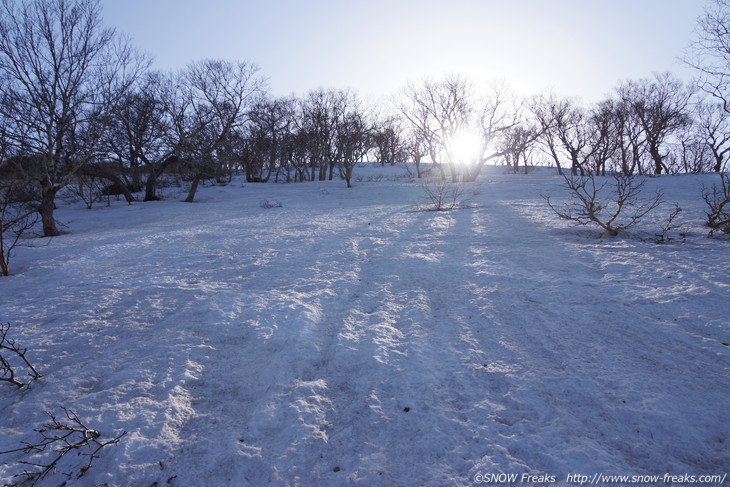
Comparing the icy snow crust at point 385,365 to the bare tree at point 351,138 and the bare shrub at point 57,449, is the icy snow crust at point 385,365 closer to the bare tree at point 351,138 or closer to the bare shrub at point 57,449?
the bare shrub at point 57,449

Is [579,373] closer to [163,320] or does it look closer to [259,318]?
[259,318]

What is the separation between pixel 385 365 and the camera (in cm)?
263

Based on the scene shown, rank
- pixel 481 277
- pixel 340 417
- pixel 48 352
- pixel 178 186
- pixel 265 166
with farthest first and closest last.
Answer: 1. pixel 265 166
2. pixel 178 186
3. pixel 481 277
4. pixel 48 352
5. pixel 340 417

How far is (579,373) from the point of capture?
2.40 metres

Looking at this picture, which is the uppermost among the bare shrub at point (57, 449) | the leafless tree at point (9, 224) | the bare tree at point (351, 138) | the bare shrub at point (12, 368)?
the bare tree at point (351, 138)

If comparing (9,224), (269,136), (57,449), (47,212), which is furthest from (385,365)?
(269,136)

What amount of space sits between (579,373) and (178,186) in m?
33.5

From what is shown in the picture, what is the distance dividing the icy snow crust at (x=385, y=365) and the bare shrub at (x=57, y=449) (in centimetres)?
5

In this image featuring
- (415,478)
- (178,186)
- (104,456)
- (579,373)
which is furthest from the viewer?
(178,186)

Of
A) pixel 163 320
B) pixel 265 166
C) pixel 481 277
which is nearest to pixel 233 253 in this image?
pixel 163 320

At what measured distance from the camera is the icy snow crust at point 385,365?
70.6 inches

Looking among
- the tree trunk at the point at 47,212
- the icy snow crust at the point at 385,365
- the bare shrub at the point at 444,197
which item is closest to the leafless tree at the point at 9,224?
the tree trunk at the point at 47,212

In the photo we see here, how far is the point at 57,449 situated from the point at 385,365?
2.05m

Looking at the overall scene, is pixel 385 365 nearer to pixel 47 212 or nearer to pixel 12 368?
pixel 12 368
